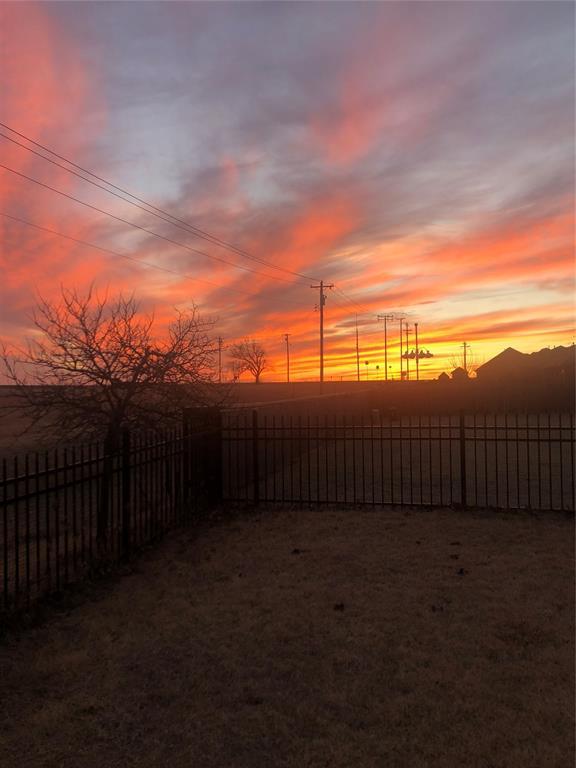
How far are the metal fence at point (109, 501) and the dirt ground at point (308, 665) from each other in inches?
21.1

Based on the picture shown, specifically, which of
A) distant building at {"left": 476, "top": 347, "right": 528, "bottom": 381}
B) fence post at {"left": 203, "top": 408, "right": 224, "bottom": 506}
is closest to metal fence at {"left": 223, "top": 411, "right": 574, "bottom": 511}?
fence post at {"left": 203, "top": 408, "right": 224, "bottom": 506}

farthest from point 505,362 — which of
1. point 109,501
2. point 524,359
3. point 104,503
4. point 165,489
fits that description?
point 104,503

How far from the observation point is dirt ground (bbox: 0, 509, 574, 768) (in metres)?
3.24

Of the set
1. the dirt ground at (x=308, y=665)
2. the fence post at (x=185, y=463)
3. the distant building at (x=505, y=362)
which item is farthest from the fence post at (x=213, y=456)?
the distant building at (x=505, y=362)

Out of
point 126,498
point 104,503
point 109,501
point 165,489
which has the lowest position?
point 109,501

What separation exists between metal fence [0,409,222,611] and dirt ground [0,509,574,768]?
0.54 metres

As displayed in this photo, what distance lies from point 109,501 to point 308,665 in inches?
222

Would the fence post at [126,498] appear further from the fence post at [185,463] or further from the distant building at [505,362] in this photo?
the distant building at [505,362]

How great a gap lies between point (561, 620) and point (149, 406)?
23.9 feet

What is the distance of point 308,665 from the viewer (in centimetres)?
423

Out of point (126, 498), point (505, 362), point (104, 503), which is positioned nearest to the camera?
point (126, 498)

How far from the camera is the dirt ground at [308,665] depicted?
3.24 meters

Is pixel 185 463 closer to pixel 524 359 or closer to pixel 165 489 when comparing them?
pixel 165 489

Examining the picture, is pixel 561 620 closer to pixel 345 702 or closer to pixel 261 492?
pixel 345 702
